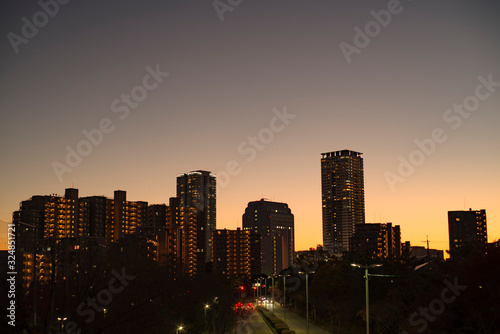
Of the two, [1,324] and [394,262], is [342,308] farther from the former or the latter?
[1,324]

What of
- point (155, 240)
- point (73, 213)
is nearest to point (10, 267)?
point (155, 240)

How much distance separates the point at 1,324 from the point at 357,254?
185 feet

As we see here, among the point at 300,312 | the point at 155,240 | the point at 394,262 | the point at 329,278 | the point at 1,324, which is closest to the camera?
the point at 1,324

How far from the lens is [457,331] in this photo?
99.4 ft
